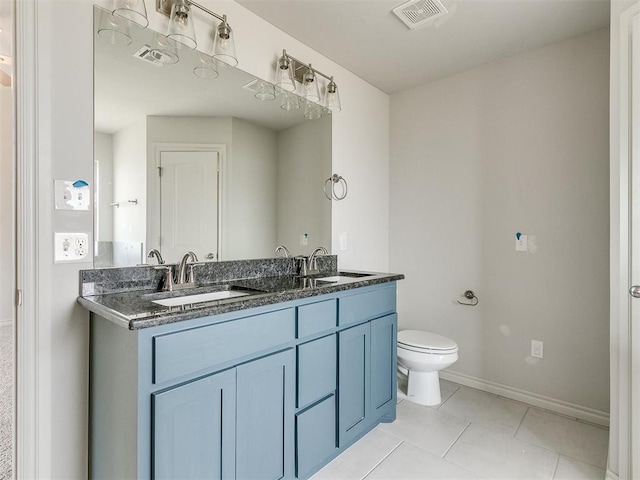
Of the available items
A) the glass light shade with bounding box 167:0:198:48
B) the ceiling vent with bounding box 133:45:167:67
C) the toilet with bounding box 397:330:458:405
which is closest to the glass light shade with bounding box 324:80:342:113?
the glass light shade with bounding box 167:0:198:48

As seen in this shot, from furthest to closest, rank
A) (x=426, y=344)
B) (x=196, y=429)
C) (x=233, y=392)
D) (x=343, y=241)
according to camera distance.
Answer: (x=343, y=241)
(x=426, y=344)
(x=233, y=392)
(x=196, y=429)

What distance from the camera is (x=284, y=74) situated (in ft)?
6.99

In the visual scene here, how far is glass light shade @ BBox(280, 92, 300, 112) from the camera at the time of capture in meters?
2.23

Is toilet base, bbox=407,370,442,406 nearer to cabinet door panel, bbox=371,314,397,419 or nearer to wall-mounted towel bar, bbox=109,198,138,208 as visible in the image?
cabinet door panel, bbox=371,314,397,419

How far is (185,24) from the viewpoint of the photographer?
5.33ft

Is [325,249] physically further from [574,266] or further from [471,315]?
[574,266]

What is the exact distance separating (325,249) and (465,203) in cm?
117

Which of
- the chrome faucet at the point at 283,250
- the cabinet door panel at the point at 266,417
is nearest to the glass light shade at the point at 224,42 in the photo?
the chrome faucet at the point at 283,250

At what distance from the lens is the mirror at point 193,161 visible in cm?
152

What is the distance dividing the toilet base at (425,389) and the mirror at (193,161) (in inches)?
46.6

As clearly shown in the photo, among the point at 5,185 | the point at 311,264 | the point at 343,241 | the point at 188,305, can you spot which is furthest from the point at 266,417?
the point at 5,185

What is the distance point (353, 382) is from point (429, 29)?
7.06 feet

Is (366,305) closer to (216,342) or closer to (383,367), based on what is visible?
(383,367)

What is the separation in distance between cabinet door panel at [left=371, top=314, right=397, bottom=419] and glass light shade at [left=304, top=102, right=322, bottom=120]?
4.70 feet
